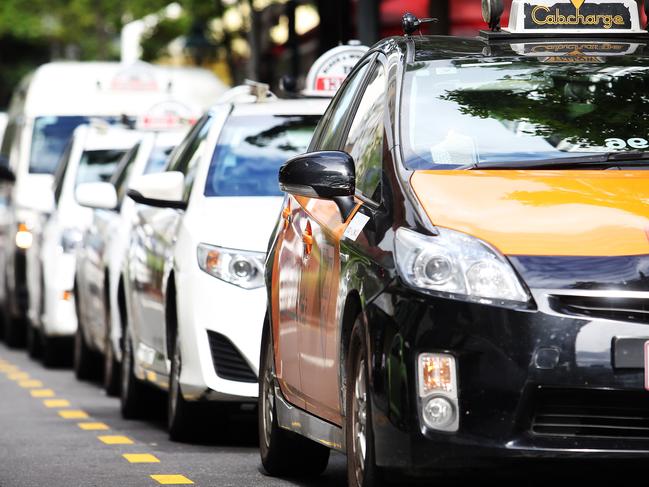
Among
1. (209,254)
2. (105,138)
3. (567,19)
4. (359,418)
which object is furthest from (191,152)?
(105,138)

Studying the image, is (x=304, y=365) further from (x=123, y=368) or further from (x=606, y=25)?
(x=123, y=368)

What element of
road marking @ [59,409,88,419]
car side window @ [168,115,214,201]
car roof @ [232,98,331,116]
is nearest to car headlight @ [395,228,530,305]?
car side window @ [168,115,214,201]

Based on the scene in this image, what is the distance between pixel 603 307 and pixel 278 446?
9.65 feet

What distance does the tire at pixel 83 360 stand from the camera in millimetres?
17141

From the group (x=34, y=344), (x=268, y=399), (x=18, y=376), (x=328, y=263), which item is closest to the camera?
(x=328, y=263)

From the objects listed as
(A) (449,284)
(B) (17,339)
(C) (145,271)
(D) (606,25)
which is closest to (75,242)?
(B) (17,339)

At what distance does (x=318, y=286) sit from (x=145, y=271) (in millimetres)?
4804

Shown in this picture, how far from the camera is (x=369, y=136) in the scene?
7.95m

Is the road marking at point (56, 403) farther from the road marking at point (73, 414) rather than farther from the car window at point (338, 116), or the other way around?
the car window at point (338, 116)

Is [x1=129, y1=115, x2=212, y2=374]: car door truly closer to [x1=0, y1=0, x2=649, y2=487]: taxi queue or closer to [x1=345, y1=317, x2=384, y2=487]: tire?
[x1=0, y1=0, x2=649, y2=487]: taxi queue

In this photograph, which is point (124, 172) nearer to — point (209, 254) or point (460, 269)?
point (209, 254)

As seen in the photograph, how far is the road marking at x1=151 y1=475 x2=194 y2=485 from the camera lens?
30.7ft

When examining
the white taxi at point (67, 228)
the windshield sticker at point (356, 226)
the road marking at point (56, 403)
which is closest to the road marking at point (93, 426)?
the road marking at point (56, 403)

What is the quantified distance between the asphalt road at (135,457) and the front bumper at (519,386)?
0.09 meters
